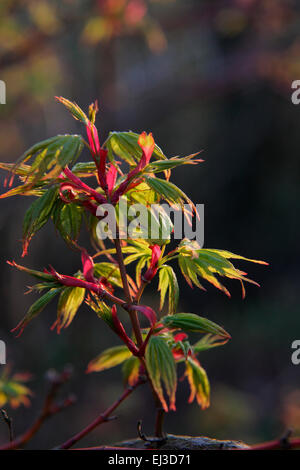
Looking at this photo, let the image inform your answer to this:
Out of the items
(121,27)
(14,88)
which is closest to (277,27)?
(121,27)

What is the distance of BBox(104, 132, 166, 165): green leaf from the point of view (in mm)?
312

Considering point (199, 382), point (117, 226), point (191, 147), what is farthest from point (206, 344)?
point (191, 147)

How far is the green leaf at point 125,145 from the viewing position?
31 centimetres

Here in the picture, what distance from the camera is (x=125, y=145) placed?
31cm

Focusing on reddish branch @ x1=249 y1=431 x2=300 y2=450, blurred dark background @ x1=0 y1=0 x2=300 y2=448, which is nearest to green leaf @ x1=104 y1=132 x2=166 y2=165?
reddish branch @ x1=249 y1=431 x2=300 y2=450

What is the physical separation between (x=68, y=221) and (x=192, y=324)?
12 centimetres

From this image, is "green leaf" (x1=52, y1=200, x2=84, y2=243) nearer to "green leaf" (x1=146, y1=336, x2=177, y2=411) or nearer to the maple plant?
the maple plant

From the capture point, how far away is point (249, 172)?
149 inches

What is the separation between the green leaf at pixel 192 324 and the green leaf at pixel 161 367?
0.02 meters

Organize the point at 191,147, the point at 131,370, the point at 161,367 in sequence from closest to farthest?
1. the point at 161,367
2. the point at 131,370
3. the point at 191,147

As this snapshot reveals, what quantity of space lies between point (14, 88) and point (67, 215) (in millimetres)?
1630

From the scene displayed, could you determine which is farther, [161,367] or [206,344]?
[206,344]

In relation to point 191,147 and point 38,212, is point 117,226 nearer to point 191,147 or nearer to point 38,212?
point 38,212

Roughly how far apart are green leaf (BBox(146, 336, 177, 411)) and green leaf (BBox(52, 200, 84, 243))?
101 mm
